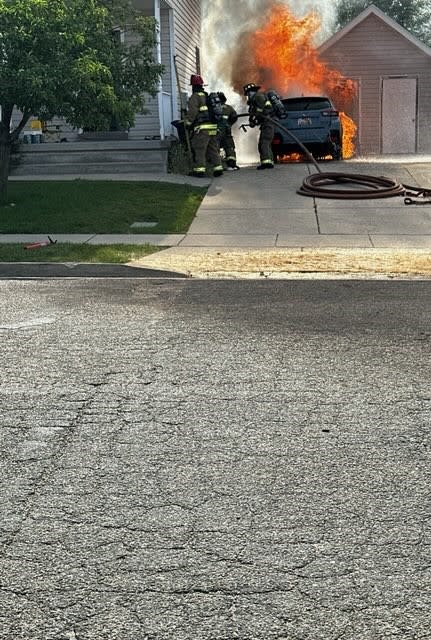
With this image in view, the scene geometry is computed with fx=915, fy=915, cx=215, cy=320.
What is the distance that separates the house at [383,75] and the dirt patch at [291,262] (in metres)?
23.0

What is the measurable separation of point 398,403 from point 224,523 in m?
1.97

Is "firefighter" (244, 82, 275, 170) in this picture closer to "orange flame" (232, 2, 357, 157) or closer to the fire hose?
the fire hose

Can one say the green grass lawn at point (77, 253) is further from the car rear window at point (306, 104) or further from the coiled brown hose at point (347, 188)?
the car rear window at point (306, 104)

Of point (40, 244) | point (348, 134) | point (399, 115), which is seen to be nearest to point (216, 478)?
point (40, 244)

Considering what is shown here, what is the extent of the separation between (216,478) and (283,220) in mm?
10582

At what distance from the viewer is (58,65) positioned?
14477mm

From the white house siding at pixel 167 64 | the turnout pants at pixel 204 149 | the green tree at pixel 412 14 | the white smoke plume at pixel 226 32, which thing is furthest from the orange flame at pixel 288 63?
the green tree at pixel 412 14

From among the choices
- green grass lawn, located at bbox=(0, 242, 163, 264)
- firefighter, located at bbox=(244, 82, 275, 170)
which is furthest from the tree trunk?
firefighter, located at bbox=(244, 82, 275, 170)

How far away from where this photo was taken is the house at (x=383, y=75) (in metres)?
33.1

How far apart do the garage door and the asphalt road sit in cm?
2765

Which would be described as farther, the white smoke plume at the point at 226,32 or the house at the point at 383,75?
the white smoke plume at the point at 226,32

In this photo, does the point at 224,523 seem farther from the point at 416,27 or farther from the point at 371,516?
the point at 416,27

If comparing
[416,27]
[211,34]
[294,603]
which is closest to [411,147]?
[211,34]

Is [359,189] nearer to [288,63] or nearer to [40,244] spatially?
[40,244]
